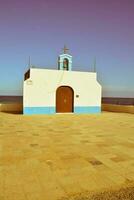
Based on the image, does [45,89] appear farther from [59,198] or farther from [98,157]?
[59,198]

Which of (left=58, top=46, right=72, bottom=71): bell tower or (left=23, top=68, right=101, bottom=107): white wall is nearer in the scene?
(left=23, top=68, right=101, bottom=107): white wall

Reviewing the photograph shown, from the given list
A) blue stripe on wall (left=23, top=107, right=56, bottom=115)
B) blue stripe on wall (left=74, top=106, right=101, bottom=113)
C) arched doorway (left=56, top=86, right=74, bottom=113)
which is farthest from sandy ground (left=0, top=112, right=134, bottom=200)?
blue stripe on wall (left=74, top=106, right=101, bottom=113)

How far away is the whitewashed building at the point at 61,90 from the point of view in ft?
52.0

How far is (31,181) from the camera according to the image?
11.8ft

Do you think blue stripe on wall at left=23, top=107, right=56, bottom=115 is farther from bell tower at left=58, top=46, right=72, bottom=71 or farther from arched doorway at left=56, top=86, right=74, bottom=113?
bell tower at left=58, top=46, right=72, bottom=71

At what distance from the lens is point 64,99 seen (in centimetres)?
1709

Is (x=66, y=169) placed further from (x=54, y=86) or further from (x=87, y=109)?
(x=87, y=109)

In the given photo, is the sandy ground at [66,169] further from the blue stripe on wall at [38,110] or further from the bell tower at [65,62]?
the bell tower at [65,62]

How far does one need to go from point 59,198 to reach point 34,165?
4.93 feet

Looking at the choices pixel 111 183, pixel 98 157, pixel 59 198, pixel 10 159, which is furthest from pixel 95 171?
pixel 10 159

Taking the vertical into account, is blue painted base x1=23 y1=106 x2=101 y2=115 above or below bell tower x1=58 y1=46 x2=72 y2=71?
below

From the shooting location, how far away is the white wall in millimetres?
15789

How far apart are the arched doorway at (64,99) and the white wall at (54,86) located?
0.35 meters

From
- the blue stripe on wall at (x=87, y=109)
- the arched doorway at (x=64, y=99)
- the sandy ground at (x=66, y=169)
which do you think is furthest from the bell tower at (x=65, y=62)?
the sandy ground at (x=66, y=169)
